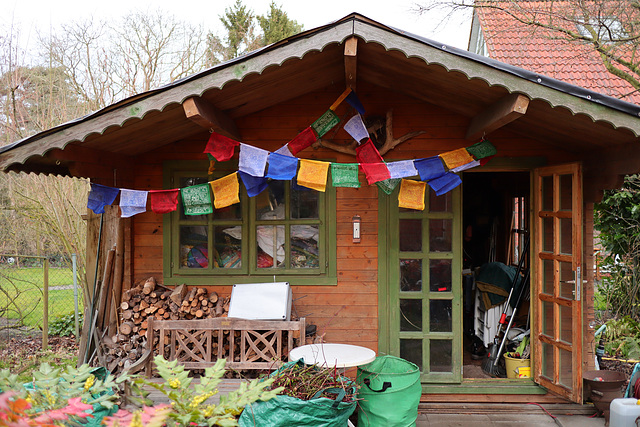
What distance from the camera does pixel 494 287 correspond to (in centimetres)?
618

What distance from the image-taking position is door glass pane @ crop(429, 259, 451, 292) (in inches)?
192

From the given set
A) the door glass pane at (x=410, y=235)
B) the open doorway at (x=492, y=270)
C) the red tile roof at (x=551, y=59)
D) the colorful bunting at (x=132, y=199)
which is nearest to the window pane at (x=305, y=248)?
the door glass pane at (x=410, y=235)

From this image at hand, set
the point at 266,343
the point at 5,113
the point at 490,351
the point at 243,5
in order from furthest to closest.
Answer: the point at 243,5 → the point at 5,113 → the point at 490,351 → the point at 266,343

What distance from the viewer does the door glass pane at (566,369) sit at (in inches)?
178

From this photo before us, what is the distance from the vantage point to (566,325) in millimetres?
4586

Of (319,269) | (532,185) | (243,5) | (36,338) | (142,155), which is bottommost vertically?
(36,338)

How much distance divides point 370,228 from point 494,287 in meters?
2.26

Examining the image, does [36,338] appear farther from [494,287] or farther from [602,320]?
[602,320]

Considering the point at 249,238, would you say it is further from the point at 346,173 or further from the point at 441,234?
the point at 441,234

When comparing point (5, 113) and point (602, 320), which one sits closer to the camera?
point (602, 320)

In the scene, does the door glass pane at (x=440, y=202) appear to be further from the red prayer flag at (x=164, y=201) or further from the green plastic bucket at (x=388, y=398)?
the red prayer flag at (x=164, y=201)

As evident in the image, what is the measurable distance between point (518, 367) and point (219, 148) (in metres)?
3.89

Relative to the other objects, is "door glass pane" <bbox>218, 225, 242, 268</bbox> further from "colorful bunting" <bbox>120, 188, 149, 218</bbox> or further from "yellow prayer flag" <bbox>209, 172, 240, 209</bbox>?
"colorful bunting" <bbox>120, 188, 149, 218</bbox>

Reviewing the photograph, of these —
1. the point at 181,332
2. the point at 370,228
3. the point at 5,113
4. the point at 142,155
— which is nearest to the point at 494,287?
the point at 370,228
